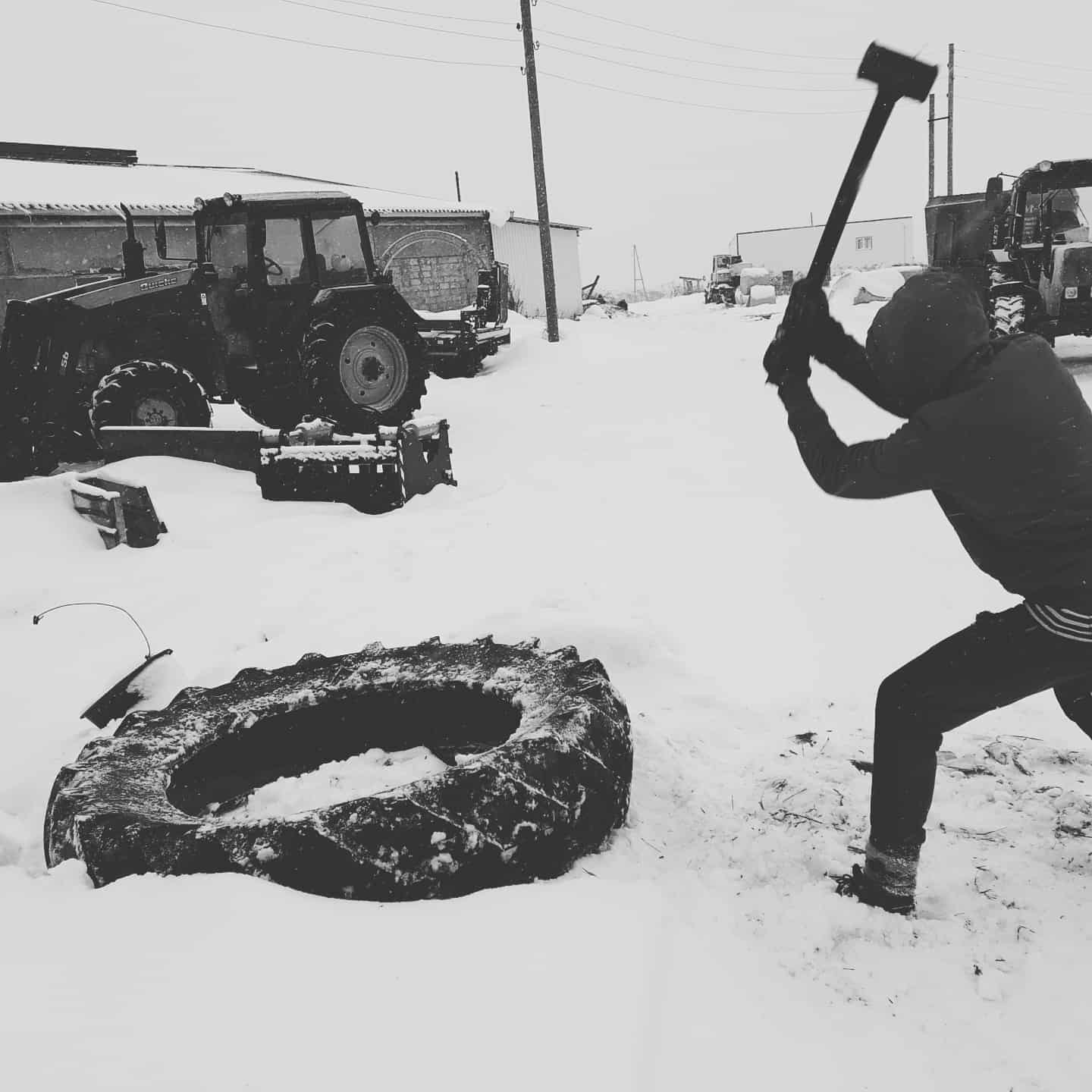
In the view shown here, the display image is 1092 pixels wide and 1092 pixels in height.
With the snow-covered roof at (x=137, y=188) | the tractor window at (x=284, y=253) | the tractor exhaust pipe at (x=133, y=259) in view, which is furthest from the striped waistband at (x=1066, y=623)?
the snow-covered roof at (x=137, y=188)

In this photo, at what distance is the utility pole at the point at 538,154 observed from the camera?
17.7 metres

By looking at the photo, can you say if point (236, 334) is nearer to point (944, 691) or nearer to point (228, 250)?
point (228, 250)

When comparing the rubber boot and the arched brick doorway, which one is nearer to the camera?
the rubber boot

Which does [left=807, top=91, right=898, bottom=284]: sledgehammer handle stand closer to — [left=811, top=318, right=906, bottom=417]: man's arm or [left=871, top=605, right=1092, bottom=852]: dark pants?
[left=811, top=318, right=906, bottom=417]: man's arm

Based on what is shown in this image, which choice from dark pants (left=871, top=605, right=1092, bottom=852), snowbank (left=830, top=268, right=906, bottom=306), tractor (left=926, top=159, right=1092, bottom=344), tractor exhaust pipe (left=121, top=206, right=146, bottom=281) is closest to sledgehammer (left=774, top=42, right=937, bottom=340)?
dark pants (left=871, top=605, right=1092, bottom=852)

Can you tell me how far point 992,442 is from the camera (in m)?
2.14

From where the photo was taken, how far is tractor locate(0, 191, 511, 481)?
8148mm

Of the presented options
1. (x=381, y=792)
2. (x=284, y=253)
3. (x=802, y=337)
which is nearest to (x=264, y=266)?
(x=284, y=253)

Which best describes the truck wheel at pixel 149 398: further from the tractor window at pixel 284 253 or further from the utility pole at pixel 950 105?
the utility pole at pixel 950 105

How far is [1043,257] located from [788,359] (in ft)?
36.2

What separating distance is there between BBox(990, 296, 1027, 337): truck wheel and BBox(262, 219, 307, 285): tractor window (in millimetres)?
8168

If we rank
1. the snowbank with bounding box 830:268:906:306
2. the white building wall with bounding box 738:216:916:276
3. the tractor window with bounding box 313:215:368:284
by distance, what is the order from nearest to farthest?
the tractor window with bounding box 313:215:368:284, the snowbank with bounding box 830:268:906:306, the white building wall with bounding box 738:216:916:276

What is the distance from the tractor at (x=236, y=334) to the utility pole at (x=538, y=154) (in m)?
8.50

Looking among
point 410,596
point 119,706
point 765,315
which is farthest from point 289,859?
point 765,315
